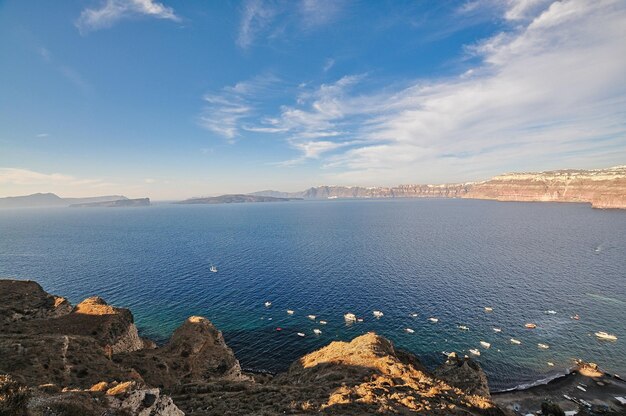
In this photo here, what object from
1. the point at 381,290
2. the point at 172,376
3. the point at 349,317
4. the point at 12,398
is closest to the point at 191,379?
the point at 172,376

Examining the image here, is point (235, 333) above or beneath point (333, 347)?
beneath

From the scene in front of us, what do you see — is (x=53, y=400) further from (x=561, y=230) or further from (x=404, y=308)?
(x=561, y=230)

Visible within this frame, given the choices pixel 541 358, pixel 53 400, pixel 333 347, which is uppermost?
pixel 53 400

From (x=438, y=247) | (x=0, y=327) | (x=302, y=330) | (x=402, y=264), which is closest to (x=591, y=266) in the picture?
(x=438, y=247)

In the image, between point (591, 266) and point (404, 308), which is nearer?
point (404, 308)

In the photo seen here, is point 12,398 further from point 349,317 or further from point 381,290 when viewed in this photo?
point 381,290

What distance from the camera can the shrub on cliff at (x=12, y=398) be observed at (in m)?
14.2

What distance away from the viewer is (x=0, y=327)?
40.6 metres

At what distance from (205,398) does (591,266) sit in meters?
148

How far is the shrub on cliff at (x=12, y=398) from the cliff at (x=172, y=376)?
0.05m

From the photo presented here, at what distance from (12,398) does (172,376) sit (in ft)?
99.8

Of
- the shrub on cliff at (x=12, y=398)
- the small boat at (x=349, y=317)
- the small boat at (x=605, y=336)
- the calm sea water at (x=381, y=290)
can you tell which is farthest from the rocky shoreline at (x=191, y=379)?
A: the small boat at (x=349, y=317)

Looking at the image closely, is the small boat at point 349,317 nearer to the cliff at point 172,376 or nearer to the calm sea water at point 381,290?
the calm sea water at point 381,290

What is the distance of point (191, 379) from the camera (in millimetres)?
42781
